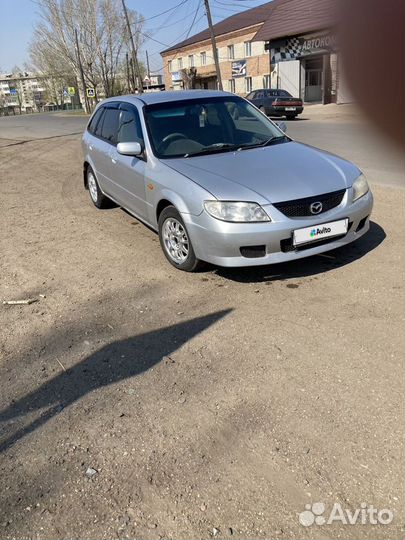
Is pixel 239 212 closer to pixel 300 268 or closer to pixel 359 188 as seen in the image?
pixel 300 268

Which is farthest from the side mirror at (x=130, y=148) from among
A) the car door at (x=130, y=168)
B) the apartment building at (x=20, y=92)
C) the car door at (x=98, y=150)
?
the apartment building at (x=20, y=92)

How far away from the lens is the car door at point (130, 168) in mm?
5359

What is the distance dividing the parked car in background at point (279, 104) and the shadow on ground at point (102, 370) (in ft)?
75.0

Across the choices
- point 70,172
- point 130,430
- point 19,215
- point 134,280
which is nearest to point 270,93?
point 70,172

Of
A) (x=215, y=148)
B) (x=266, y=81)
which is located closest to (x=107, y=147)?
(x=215, y=148)

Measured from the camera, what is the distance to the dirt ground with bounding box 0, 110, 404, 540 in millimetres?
2168

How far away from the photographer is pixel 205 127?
545 centimetres

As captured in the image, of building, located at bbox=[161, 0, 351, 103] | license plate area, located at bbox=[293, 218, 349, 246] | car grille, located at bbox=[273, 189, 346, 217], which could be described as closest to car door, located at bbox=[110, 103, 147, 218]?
car grille, located at bbox=[273, 189, 346, 217]

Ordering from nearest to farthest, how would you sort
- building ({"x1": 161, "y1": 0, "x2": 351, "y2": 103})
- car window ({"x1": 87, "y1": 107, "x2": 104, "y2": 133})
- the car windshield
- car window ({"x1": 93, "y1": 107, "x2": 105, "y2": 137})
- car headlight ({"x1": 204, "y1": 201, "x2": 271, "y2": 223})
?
car headlight ({"x1": 204, "y1": 201, "x2": 271, "y2": 223}), the car windshield, car window ({"x1": 93, "y1": 107, "x2": 105, "y2": 137}), car window ({"x1": 87, "y1": 107, "x2": 104, "y2": 133}), building ({"x1": 161, "y1": 0, "x2": 351, "y2": 103})

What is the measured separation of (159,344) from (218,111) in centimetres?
330

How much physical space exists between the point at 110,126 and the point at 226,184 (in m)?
2.99

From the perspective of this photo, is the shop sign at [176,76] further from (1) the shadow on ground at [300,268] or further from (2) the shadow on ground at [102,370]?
(2) the shadow on ground at [102,370]

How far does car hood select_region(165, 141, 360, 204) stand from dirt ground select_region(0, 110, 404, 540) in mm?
818

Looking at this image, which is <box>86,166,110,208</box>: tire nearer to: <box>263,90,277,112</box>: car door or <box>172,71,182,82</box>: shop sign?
<box>263,90,277,112</box>: car door
